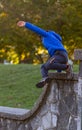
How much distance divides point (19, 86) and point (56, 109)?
180 inches

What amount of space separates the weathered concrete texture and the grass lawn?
2.08 metres

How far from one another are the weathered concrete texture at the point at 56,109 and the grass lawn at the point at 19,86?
6.82 ft

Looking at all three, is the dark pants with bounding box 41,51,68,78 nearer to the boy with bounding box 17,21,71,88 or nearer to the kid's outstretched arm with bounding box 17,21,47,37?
the boy with bounding box 17,21,71,88

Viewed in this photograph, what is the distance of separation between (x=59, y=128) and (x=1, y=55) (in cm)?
2263

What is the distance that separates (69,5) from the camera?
22562 mm

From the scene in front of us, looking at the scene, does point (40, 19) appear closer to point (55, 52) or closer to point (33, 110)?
point (33, 110)

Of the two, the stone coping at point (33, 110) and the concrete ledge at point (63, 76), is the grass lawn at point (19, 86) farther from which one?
the concrete ledge at point (63, 76)

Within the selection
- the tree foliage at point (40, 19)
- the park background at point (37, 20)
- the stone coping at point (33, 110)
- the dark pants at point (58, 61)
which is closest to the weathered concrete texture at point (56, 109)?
the stone coping at point (33, 110)

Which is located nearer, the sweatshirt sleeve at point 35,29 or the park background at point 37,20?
the sweatshirt sleeve at point 35,29

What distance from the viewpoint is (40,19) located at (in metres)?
23.2

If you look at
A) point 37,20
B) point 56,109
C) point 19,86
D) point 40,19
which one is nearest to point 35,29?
point 56,109

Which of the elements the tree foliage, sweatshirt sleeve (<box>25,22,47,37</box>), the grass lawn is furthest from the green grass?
the tree foliage

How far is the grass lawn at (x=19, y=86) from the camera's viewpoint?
1006cm

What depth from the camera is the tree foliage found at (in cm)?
2273
